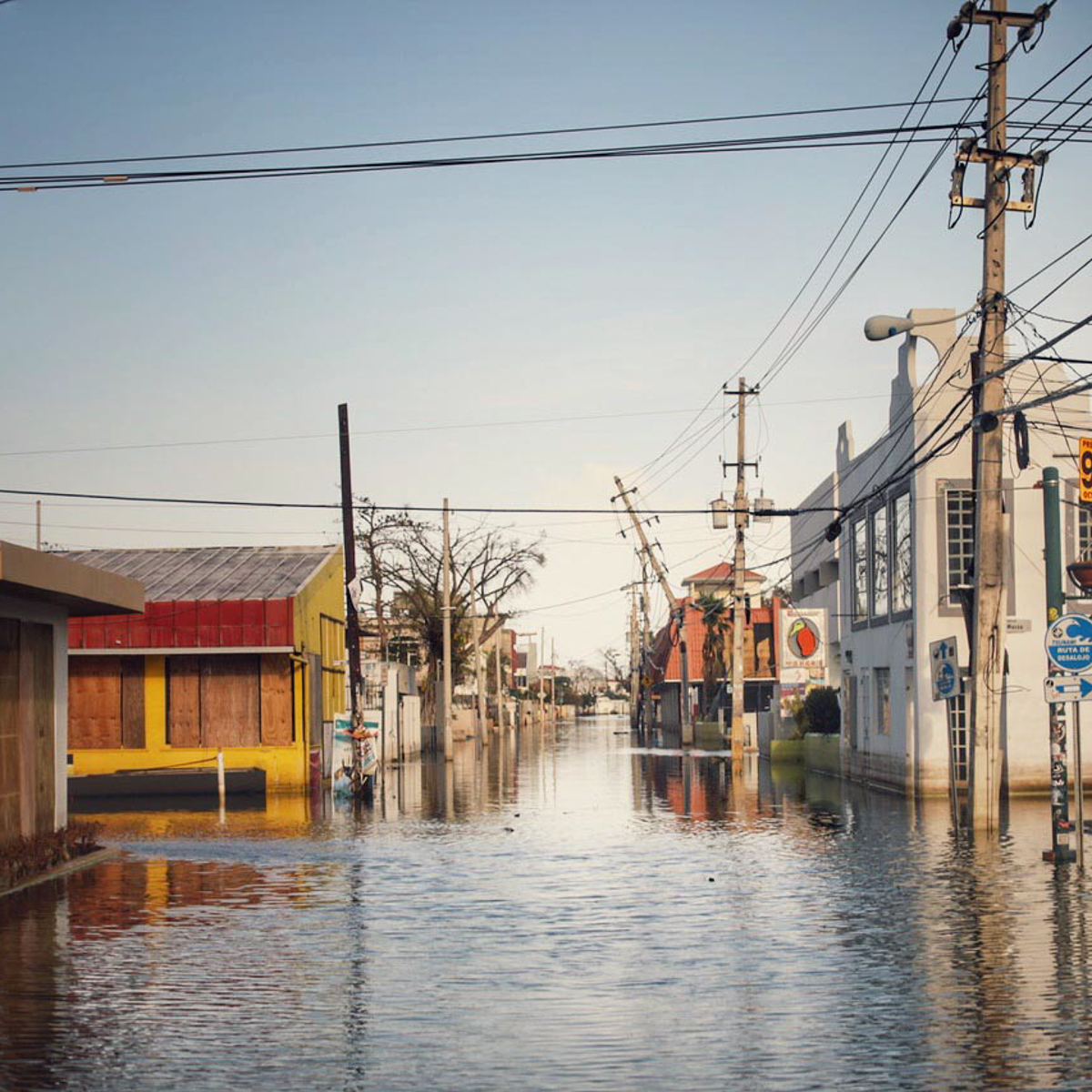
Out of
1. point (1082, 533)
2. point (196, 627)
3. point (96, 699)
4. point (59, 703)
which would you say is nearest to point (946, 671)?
point (1082, 533)

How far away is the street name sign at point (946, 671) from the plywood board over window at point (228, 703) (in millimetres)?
21241

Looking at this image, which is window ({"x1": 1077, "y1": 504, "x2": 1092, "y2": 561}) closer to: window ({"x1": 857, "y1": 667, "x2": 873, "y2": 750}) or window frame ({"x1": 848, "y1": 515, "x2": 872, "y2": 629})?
window frame ({"x1": 848, "y1": 515, "x2": 872, "y2": 629})

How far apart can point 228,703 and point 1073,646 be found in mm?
27525

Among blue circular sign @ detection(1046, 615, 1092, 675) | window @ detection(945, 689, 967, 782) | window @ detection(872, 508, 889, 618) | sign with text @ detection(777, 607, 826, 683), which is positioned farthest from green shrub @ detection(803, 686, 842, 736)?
blue circular sign @ detection(1046, 615, 1092, 675)

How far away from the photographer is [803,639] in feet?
178

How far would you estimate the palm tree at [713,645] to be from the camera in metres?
77.2

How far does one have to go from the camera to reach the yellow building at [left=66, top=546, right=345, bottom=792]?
41.0 metres

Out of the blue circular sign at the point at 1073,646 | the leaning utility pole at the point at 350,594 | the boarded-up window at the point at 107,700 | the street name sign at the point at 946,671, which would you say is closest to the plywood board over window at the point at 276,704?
the boarded-up window at the point at 107,700

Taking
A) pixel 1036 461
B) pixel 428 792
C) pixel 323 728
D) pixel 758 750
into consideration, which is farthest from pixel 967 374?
pixel 758 750

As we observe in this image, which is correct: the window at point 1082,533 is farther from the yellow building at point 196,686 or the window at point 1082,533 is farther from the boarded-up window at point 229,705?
the boarded-up window at point 229,705

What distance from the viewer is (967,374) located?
33906 mm

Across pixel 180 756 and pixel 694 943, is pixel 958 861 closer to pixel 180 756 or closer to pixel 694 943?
pixel 694 943

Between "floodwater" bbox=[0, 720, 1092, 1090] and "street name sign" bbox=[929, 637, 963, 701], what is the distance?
90.0 inches

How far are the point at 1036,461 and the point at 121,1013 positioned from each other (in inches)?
1095
